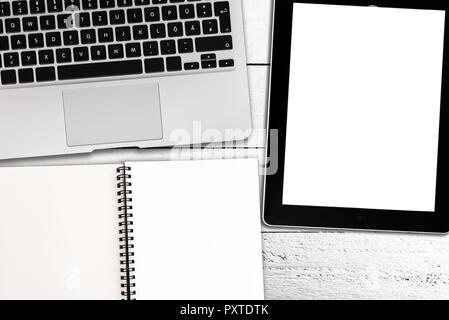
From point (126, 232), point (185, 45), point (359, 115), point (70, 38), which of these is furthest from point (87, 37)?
point (359, 115)

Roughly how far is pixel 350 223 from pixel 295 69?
0.21 meters

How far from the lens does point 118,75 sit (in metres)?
0.65

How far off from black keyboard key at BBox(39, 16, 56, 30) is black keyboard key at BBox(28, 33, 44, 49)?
1 centimetres

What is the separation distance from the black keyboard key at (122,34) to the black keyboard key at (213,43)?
0.28 ft

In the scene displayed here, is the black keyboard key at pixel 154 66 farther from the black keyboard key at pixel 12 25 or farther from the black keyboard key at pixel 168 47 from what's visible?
the black keyboard key at pixel 12 25

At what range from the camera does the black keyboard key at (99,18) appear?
648 millimetres

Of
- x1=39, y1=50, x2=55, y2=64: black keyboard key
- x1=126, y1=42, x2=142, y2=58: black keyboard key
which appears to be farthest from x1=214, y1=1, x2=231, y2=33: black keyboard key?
x1=39, y1=50, x2=55, y2=64: black keyboard key

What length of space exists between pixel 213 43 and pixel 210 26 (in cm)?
2

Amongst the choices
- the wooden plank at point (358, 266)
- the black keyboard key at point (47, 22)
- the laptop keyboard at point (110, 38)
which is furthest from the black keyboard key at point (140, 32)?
the wooden plank at point (358, 266)

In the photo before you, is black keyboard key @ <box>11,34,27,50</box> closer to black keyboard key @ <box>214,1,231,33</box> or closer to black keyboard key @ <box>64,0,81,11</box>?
black keyboard key @ <box>64,0,81,11</box>

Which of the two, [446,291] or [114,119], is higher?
[114,119]

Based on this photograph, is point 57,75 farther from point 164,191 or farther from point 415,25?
point 415,25

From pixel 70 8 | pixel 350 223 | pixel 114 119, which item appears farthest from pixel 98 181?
pixel 350 223

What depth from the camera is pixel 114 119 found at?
0.65 meters
